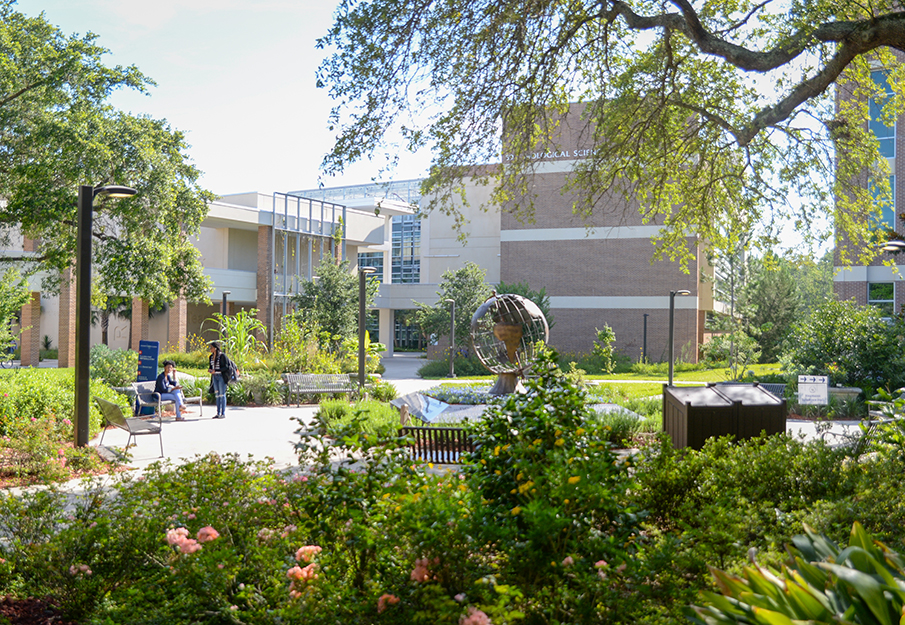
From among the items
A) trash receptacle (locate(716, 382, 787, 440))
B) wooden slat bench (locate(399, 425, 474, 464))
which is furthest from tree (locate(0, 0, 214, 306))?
trash receptacle (locate(716, 382, 787, 440))

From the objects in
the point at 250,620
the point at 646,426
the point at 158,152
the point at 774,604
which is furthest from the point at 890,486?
the point at 158,152

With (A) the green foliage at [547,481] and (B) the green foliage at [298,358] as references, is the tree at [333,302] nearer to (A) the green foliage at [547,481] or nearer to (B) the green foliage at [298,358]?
(B) the green foliage at [298,358]

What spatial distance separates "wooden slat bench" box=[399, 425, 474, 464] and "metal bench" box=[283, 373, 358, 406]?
31.7 ft

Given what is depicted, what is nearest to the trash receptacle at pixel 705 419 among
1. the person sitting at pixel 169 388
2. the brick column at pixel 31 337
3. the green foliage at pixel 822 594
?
the green foliage at pixel 822 594

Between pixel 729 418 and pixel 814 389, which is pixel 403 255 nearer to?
pixel 814 389

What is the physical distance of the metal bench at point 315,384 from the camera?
18531mm

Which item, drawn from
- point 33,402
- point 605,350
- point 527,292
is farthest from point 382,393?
point 527,292

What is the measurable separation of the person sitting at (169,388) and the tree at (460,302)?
760 inches

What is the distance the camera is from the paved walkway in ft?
35.8

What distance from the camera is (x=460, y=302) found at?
1348 inches

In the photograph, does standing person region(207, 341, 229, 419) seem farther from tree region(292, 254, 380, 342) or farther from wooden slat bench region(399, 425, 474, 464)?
tree region(292, 254, 380, 342)

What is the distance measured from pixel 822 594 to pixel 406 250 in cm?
5650

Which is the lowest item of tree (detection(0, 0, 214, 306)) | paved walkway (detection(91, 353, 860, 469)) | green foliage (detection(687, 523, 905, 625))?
paved walkway (detection(91, 353, 860, 469))

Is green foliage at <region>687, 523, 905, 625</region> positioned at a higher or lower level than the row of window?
lower
